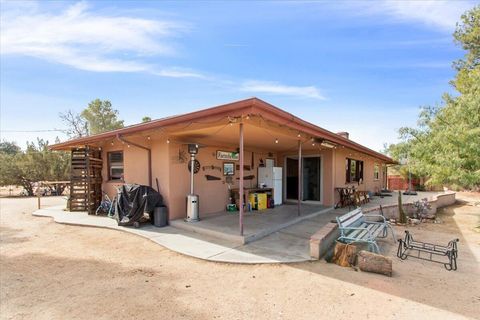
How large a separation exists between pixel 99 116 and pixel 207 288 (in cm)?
2964

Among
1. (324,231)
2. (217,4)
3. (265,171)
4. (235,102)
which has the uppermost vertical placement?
(217,4)

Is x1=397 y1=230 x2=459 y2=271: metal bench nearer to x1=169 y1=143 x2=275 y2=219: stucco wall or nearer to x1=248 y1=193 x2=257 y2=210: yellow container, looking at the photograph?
x1=248 y1=193 x2=257 y2=210: yellow container

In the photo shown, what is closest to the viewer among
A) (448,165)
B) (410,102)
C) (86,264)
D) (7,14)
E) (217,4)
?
(86,264)

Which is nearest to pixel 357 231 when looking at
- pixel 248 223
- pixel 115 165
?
pixel 248 223

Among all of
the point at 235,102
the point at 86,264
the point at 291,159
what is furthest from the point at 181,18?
the point at 291,159

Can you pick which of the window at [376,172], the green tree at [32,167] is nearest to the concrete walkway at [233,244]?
the window at [376,172]

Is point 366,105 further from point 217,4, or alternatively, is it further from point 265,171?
point 217,4

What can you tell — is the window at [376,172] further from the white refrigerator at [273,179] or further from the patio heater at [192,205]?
the patio heater at [192,205]

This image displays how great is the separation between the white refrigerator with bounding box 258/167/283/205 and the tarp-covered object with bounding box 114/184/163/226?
4343 mm

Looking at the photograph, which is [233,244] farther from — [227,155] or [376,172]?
[376,172]

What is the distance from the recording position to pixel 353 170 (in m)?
11.7

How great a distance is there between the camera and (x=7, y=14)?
199 inches

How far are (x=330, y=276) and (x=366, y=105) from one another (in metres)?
11.1

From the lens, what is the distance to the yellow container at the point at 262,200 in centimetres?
Result: 860
